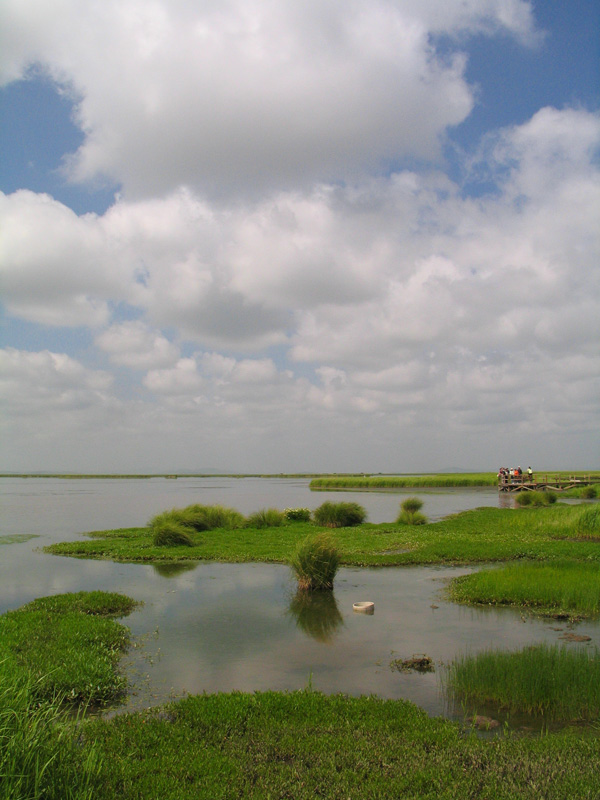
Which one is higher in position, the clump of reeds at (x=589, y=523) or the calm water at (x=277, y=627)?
the clump of reeds at (x=589, y=523)

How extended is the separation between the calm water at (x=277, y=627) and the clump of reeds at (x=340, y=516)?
1308 centimetres

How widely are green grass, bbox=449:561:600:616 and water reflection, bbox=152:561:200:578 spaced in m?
9.28

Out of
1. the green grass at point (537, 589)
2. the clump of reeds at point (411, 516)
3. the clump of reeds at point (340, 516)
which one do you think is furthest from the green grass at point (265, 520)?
the green grass at point (537, 589)

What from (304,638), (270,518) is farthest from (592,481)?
(304,638)

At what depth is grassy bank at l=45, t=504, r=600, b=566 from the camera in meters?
21.0

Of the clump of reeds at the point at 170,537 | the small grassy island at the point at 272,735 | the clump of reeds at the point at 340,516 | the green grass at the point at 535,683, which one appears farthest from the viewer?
the clump of reeds at the point at 340,516

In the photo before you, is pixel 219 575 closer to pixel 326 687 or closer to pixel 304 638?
pixel 304 638

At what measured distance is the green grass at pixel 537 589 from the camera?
13.7m

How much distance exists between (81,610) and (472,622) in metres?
9.13

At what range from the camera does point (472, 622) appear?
501 inches

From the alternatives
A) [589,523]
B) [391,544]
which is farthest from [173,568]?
[589,523]

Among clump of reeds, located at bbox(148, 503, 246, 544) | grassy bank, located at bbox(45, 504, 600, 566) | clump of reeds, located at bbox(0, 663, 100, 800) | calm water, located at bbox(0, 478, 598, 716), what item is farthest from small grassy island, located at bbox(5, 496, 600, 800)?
clump of reeds, located at bbox(148, 503, 246, 544)

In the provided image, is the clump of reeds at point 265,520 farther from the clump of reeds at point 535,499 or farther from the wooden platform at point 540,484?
the wooden platform at point 540,484

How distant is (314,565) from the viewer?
15.9 m
